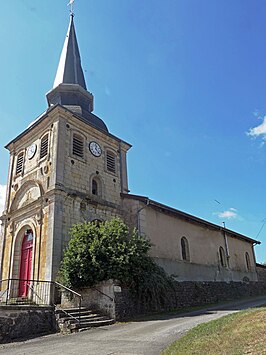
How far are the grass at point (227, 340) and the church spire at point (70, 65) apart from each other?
17847 mm

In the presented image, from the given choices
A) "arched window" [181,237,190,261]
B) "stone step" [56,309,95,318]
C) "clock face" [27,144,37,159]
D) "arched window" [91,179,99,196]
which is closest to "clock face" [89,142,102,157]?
"arched window" [91,179,99,196]

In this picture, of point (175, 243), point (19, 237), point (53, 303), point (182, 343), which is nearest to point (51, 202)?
point (19, 237)

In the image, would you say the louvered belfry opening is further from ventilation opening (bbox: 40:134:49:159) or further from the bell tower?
ventilation opening (bbox: 40:134:49:159)

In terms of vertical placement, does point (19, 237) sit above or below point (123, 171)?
below

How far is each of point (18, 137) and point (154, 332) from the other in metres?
15.1

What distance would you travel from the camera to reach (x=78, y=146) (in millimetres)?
18281

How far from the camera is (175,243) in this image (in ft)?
61.4

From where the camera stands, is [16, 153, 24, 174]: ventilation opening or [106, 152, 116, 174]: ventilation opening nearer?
[16, 153, 24, 174]: ventilation opening

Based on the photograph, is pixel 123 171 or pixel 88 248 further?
pixel 123 171

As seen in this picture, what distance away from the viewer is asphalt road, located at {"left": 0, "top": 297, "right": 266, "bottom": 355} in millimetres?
7137

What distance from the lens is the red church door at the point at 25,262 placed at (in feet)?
50.7

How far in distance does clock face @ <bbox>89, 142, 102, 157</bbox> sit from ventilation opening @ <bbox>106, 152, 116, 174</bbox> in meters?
0.78

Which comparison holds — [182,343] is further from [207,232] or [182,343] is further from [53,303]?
[207,232]

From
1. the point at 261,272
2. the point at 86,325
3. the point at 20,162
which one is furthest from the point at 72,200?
the point at 261,272
